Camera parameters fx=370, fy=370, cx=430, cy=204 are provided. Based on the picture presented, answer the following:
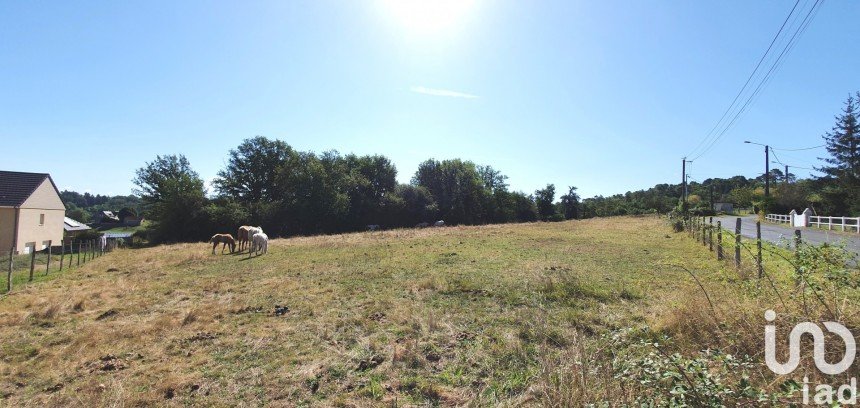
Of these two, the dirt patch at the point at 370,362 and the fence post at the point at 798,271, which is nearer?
the fence post at the point at 798,271

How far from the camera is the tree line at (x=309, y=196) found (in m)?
39.5

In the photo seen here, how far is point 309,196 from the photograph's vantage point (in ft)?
148

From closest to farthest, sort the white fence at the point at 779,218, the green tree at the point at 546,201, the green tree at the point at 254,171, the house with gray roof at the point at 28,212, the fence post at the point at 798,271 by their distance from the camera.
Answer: the fence post at the point at 798,271 < the house with gray roof at the point at 28,212 < the white fence at the point at 779,218 < the green tree at the point at 254,171 < the green tree at the point at 546,201

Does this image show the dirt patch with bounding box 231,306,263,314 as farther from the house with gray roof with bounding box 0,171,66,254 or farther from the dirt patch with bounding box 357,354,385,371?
the house with gray roof with bounding box 0,171,66,254

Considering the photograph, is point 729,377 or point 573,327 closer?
point 729,377

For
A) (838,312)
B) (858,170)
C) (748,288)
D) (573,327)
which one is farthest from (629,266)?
(858,170)

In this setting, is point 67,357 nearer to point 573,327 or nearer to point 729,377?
point 573,327

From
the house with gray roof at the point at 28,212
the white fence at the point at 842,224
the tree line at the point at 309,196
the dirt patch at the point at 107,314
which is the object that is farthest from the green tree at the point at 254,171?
the white fence at the point at 842,224

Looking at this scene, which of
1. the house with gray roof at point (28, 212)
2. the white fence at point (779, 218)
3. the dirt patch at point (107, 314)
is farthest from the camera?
the white fence at point (779, 218)

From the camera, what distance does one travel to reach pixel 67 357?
549 centimetres

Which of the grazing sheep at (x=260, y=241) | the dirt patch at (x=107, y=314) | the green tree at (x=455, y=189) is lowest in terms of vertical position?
the dirt patch at (x=107, y=314)

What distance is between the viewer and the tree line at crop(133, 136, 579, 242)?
130 feet

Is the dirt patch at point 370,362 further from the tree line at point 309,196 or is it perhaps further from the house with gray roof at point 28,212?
the tree line at point 309,196

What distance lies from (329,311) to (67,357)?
12.9 feet
